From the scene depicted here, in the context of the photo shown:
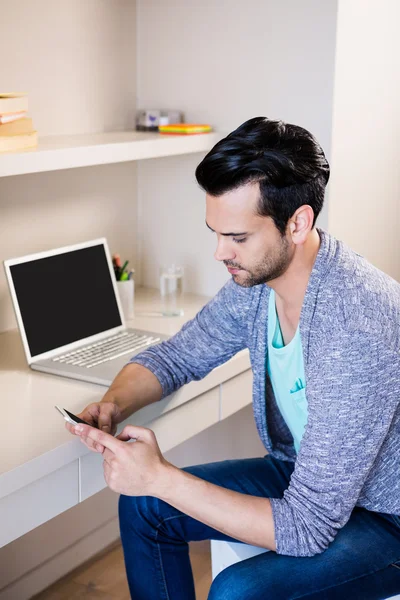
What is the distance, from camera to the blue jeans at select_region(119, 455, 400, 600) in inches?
54.4

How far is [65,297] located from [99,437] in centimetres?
73

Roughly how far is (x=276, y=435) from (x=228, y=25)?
1222mm

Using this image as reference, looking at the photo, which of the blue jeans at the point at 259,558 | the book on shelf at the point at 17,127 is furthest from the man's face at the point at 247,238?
the book on shelf at the point at 17,127

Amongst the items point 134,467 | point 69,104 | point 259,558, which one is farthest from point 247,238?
point 69,104

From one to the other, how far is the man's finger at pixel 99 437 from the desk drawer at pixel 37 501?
0.13 meters

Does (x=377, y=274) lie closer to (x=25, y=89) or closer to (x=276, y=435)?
(x=276, y=435)

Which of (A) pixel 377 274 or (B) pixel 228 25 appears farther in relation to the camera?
(B) pixel 228 25

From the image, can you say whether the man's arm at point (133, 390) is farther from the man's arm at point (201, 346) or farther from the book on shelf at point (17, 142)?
the book on shelf at point (17, 142)

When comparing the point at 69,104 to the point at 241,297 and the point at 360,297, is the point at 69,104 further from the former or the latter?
the point at 360,297

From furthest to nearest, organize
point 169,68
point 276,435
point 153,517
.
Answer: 1. point 169,68
2. point 276,435
3. point 153,517

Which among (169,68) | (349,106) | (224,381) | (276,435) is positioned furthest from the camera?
(169,68)

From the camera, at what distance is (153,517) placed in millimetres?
1641

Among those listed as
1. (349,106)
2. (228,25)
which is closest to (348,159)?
(349,106)

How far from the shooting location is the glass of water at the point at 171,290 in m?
2.38
